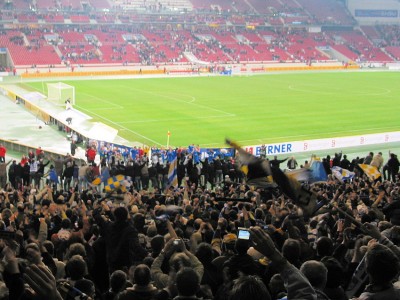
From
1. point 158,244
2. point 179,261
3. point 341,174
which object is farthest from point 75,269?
point 341,174

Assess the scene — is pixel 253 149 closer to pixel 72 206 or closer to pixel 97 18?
pixel 72 206

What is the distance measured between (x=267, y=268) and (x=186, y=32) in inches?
3924

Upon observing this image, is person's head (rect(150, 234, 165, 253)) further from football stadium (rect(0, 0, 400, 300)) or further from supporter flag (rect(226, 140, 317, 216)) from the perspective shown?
supporter flag (rect(226, 140, 317, 216))

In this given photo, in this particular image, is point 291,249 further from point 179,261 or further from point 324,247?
point 179,261

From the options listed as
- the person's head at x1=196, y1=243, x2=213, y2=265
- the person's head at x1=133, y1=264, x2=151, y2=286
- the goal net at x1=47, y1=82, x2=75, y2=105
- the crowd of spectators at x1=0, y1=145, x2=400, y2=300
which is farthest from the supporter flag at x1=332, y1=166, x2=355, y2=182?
the goal net at x1=47, y1=82, x2=75, y2=105

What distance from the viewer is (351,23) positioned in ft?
391

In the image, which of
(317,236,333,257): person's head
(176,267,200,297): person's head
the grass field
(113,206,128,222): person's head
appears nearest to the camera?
(176,267,200,297): person's head

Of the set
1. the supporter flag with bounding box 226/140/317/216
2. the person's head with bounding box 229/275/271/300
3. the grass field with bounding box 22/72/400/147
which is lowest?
the grass field with bounding box 22/72/400/147

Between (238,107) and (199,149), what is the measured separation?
67.0ft

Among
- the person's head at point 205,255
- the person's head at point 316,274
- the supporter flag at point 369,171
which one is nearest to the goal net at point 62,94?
the supporter flag at point 369,171

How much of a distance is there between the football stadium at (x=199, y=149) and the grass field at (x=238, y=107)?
0.25 metres

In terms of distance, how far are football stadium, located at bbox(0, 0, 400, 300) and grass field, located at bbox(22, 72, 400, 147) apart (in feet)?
0.82

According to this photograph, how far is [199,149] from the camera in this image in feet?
90.4

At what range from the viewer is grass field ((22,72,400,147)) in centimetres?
3734
